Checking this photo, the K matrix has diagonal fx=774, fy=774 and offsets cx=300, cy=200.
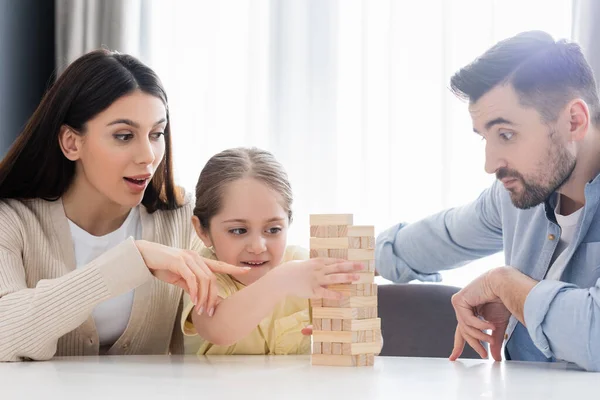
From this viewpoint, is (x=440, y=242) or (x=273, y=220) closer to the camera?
(x=273, y=220)

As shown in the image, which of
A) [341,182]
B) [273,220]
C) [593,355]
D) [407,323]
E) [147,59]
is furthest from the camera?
[147,59]

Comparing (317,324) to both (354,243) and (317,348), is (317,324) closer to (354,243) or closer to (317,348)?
(317,348)

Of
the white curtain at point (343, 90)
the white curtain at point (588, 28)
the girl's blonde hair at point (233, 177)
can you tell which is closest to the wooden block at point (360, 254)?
the girl's blonde hair at point (233, 177)

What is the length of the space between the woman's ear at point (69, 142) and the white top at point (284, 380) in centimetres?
56

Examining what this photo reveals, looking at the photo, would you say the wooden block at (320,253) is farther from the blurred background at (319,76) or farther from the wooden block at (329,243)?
the blurred background at (319,76)

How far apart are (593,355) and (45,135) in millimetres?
1325

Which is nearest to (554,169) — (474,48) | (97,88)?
(97,88)

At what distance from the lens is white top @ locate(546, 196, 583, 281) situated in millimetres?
1793

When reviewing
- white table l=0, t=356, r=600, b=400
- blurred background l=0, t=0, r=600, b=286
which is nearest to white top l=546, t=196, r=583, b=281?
white table l=0, t=356, r=600, b=400

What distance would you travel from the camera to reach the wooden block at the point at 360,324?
1324mm

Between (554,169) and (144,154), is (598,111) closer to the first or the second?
(554,169)

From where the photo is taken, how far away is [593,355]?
54.8 inches

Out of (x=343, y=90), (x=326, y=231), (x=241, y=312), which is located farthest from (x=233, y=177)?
(x=343, y=90)

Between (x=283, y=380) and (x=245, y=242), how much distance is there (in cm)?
61
